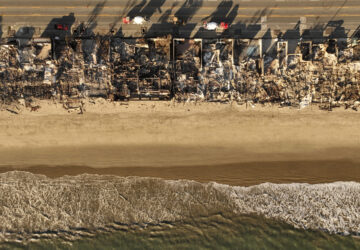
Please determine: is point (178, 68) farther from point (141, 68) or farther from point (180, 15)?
point (180, 15)

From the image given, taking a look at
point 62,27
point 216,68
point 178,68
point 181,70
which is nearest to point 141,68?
point 178,68

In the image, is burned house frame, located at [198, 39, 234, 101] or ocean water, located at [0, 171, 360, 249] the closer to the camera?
burned house frame, located at [198, 39, 234, 101]

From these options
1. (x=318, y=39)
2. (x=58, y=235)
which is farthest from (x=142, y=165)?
(x=318, y=39)

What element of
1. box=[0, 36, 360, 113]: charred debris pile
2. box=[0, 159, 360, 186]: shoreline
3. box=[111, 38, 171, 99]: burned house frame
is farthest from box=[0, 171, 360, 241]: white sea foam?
box=[111, 38, 171, 99]: burned house frame

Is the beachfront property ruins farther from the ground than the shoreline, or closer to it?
farther from the ground

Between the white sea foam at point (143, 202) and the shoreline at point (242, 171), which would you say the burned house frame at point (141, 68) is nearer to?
the shoreline at point (242, 171)

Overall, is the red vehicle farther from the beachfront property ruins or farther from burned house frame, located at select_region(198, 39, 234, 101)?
burned house frame, located at select_region(198, 39, 234, 101)

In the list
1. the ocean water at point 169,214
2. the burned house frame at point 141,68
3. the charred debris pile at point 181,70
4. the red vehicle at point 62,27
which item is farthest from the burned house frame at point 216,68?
the red vehicle at point 62,27
